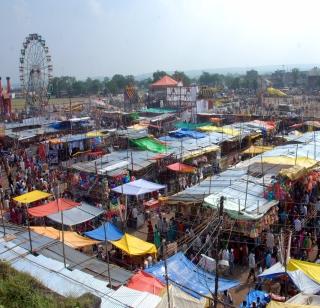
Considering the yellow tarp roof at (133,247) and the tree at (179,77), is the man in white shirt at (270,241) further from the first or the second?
the tree at (179,77)

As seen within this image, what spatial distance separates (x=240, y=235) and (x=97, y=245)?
4.47 meters

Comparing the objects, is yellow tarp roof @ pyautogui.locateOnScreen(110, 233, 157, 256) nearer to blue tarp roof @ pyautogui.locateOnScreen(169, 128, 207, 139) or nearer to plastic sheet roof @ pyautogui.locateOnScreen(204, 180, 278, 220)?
→ plastic sheet roof @ pyautogui.locateOnScreen(204, 180, 278, 220)

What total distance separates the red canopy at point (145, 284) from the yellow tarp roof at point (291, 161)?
8.87 m

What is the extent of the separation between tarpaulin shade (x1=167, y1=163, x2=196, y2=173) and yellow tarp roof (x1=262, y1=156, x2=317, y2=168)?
3.50 metres

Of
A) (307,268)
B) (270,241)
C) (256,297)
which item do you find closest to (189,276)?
(256,297)

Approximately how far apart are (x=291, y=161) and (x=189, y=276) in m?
8.23

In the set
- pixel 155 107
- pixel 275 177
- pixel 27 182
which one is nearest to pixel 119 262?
pixel 275 177

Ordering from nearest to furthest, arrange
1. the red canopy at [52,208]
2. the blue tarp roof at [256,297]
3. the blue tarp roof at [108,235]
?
1. the blue tarp roof at [256,297]
2. the blue tarp roof at [108,235]
3. the red canopy at [52,208]

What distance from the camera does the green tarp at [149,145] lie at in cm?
2171

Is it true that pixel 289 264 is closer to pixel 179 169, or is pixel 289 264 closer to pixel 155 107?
pixel 179 169

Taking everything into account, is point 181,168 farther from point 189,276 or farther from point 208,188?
point 189,276

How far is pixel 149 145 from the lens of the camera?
2219cm

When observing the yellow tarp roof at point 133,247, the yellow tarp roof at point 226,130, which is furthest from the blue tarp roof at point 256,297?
the yellow tarp roof at point 226,130

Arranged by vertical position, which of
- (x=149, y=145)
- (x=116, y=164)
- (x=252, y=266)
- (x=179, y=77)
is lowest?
(x=252, y=266)
